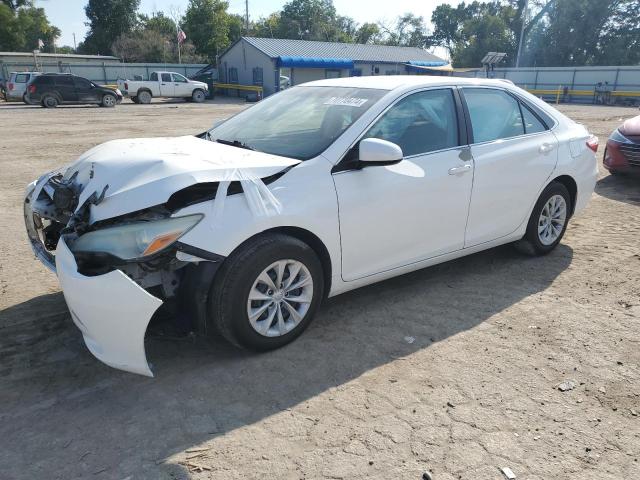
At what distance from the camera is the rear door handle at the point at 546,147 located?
468cm

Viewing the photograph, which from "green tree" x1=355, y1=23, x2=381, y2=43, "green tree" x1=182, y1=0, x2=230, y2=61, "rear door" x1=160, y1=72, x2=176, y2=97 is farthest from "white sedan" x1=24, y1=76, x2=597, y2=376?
"green tree" x1=355, y1=23, x2=381, y2=43

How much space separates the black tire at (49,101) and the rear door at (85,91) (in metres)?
1.10

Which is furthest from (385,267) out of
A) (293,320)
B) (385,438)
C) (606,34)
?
(606,34)

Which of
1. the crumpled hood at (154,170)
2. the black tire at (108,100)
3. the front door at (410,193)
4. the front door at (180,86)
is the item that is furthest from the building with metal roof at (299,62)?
the crumpled hood at (154,170)

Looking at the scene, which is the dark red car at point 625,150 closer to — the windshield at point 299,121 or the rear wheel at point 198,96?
the windshield at point 299,121

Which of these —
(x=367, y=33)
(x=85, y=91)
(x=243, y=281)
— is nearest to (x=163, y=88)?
(x=85, y=91)

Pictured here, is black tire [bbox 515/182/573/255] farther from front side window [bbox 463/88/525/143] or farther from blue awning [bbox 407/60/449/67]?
blue awning [bbox 407/60/449/67]

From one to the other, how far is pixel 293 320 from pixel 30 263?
2.97 meters

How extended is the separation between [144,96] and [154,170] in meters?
29.4

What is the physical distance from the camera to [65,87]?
83.0 feet

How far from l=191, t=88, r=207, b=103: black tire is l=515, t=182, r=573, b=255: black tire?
3007 centimetres

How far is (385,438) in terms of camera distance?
268 centimetres

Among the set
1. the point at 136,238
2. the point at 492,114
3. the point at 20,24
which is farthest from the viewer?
the point at 20,24

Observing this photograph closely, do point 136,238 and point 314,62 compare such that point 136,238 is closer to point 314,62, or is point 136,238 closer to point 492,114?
point 492,114
